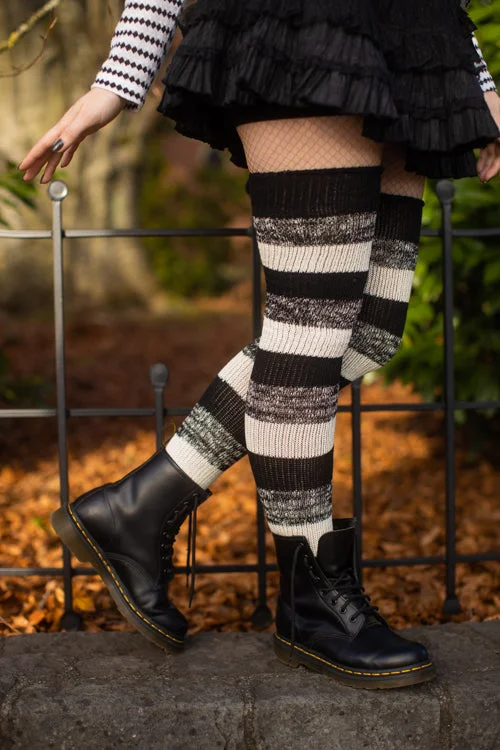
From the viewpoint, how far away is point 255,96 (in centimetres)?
137

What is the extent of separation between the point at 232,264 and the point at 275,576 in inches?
357

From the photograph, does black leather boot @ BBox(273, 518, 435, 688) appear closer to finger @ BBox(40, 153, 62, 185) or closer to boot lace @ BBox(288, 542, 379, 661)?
boot lace @ BBox(288, 542, 379, 661)

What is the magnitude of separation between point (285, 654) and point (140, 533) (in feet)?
1.16

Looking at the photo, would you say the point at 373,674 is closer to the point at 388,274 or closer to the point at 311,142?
the point at 388,274

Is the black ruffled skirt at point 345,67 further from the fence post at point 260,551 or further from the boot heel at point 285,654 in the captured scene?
the boot heel at point 285,654

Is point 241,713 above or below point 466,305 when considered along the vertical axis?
below

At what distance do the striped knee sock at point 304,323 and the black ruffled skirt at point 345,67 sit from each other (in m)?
0.12

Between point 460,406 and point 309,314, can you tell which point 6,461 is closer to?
point 460,406

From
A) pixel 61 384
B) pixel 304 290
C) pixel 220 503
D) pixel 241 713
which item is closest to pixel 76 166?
pixel 220 503

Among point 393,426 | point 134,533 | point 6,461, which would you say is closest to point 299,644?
point 134,533

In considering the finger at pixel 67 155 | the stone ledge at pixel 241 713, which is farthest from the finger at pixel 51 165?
the stone ledge at pixel 241 713

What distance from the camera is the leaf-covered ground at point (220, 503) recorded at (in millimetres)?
2328

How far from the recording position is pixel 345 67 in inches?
52.4

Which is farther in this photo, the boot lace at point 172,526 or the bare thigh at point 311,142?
the boot lace at point 172,526
